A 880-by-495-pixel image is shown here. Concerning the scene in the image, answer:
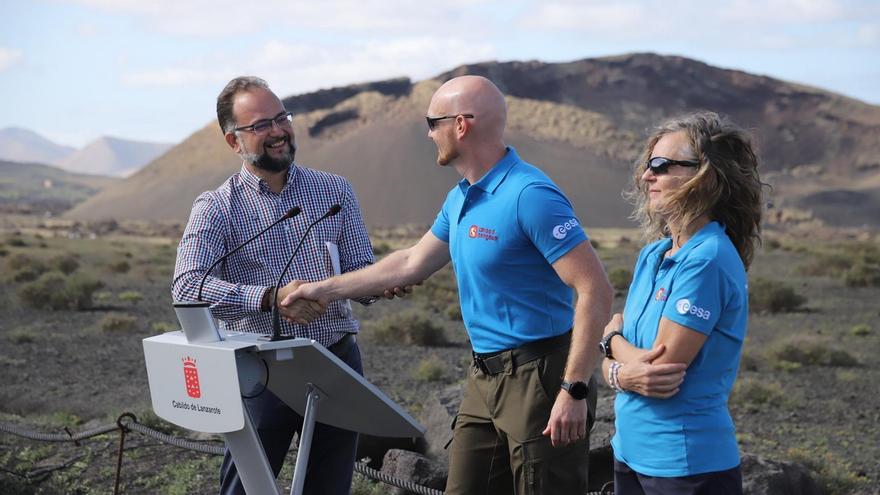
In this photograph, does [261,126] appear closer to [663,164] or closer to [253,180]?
[253,180]

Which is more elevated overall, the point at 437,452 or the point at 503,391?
the point at 503,391

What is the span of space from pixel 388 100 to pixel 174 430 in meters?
103

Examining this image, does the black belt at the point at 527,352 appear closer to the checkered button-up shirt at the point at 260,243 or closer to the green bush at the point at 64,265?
the checkered button-up shirt at the point at 260,243

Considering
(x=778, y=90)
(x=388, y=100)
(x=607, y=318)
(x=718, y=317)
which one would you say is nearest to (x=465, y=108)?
(x=607, y=318)

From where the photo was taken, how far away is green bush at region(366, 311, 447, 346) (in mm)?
16281

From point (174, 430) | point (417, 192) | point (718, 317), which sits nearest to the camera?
point (718, 317)

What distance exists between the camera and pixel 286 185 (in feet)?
13.4

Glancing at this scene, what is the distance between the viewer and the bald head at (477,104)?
11.6ft

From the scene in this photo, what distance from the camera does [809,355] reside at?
47.8 feet

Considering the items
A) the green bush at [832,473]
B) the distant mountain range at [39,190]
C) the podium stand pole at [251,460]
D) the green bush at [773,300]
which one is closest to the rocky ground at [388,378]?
the green bush at [832,473]

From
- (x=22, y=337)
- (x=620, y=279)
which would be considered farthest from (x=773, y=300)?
(x=22, y=337)

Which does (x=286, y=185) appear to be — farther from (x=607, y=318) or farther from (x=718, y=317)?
(x=718, y=317)

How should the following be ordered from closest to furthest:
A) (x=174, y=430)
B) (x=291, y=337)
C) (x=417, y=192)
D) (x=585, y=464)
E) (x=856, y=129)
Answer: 1. (x=291, y=337)
2. (x=585, y=464)
3. (x=174, y=430)
4. (x=417, y=192)
5. (x=856, y=129)

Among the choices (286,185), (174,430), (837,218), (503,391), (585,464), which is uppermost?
(286,185)
